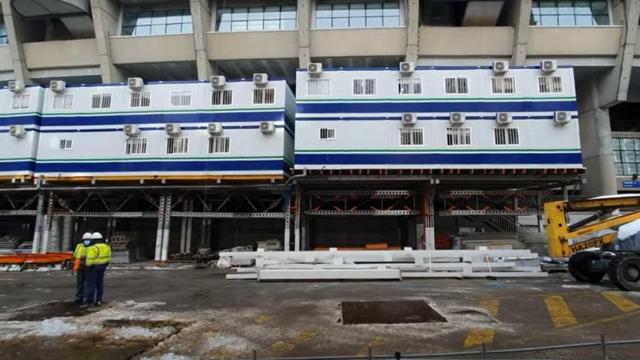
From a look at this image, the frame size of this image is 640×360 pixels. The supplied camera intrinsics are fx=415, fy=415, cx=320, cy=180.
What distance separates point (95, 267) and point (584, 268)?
15.8 metres

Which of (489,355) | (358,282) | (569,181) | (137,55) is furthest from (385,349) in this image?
(137,55)

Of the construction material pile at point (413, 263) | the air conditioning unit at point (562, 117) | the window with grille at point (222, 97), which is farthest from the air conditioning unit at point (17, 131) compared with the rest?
the air conditioning unit at point (562, 117)

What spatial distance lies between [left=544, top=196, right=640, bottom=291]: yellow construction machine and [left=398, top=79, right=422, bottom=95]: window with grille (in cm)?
945

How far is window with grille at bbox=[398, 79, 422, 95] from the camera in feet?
74.3

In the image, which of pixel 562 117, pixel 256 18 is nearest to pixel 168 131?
pixel 256 18

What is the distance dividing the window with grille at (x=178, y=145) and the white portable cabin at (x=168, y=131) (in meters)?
0.05

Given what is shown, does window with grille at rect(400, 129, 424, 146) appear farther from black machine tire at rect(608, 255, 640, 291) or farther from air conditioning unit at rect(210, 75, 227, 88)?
black machine tire at rect(608, 255, 640, 291)

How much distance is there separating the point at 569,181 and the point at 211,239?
907 inches

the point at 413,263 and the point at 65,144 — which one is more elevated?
the point at 65,144

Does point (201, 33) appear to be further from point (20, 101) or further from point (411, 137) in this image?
point (411, 137)

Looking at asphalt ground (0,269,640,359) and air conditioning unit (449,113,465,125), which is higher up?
air conditioning unit (449,113,465,125)

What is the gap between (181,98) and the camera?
2381 centimetres

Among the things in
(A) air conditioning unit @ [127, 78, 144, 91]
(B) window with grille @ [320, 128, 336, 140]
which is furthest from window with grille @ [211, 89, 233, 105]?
(B) window with grille @ [320, 128, 336, 140]

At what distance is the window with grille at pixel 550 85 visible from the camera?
870 inches
